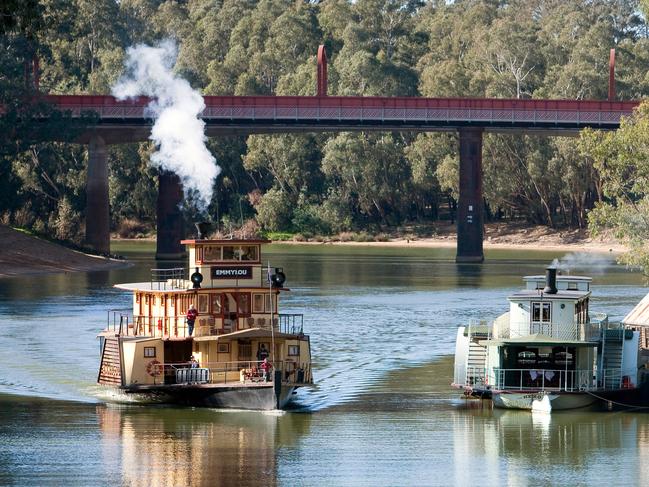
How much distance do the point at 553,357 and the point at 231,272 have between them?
1295cm

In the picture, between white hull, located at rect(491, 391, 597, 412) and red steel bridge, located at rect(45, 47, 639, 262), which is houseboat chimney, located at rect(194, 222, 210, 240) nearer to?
white hull, located at rect(491, 391, 597, 412)

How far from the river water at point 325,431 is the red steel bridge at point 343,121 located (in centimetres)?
6656

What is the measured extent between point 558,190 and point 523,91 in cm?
1709

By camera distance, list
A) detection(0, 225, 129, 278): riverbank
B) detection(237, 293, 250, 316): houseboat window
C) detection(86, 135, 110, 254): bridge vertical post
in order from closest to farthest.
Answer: detection(237, 293, 250, 316): houseboat window, detection(0, 225, 129, 278): riverbank, detection(86, 135, 110, 254): bridge vertical post

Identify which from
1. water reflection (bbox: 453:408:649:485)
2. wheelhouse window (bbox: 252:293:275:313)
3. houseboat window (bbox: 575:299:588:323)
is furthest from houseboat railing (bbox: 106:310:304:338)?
houseboat window (bbox: 575:299:588:323)

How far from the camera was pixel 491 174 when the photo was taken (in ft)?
629

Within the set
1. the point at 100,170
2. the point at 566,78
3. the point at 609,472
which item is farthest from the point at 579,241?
the point at 609,472

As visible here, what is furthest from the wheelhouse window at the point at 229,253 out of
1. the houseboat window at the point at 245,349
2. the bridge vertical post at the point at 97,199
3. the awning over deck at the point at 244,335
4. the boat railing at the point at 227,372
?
the bridge vertical post at the point at 97,199

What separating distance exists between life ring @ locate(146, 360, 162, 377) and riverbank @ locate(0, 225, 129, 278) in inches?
2948

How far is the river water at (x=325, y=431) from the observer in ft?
160

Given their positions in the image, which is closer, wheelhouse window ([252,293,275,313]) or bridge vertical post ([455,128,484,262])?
wheelhouse window ([252,293,275,313])

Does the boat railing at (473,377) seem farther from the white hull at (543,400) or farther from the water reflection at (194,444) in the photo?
the water reflection at (194,444)

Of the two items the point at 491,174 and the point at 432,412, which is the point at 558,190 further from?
the point at 432,412

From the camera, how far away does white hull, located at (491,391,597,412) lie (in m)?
58.6
